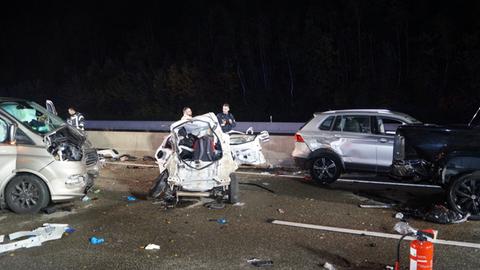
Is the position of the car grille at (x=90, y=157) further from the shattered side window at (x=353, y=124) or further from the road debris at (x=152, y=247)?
the shattered side window at (x=353, y=124)

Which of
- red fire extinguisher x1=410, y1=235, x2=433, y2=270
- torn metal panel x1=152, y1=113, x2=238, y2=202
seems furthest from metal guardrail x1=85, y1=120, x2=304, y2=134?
red fire extinguisher x1=410, y1=235, x2=433, y2=270

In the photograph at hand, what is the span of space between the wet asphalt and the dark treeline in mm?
28409

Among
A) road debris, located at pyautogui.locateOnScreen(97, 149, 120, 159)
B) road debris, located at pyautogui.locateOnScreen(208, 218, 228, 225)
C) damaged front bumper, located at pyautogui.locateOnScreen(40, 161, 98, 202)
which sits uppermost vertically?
damaged front bumper, located at pyautogui.locateOnScreen(40, 161, 98, 202)

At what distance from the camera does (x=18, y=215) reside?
26.9 feet

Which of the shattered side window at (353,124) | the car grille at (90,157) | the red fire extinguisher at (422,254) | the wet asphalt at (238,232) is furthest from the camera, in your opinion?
the shattered side window at (353,124)

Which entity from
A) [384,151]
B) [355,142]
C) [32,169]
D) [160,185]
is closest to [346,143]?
[355,142]

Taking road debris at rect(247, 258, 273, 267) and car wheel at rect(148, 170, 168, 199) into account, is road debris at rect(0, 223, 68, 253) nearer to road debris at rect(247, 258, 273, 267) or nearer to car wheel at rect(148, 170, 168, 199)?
car wheel at rect(148, 170, 168, 199)

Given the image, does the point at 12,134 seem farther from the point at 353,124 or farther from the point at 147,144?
the point at 147,144

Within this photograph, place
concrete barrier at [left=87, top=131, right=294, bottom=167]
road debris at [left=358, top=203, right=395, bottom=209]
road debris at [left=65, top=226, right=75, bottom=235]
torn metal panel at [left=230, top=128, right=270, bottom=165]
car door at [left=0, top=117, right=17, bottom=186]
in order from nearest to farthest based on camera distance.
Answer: road debris at [left=65, top=226, right=75, bottom=235] → car door at [left=0, top=117, right=17, bottom=186] → road debris at [left=358, top=203, right=395, bottom=209] → torn metal panel at [left=230, top=128, right=270, bottom=165] → concrete barrier at [left=87, top=131, right=294, bottom=167]

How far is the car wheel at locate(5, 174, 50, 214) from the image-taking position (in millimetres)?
8203

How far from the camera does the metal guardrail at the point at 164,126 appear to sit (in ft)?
89.8

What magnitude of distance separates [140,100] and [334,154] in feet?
154

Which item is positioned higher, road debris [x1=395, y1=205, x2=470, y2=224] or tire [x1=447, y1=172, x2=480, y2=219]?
tire [x1=447, y1=172, x2=480, y2=219]

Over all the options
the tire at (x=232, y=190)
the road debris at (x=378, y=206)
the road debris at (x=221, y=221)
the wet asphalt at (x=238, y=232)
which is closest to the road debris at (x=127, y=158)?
the wet asphalt at (x=238, y=232)
